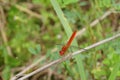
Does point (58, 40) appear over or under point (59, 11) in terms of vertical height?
under

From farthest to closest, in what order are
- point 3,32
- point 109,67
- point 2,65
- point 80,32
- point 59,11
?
point 3,32
point 80,32
point 2,65
point 109,67
point 59,11

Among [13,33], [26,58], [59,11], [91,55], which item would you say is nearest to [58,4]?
[59,11]

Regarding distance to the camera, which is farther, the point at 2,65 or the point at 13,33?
the point at 13,33

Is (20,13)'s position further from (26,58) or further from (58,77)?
(58,77)

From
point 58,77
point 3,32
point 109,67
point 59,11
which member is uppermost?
point 59,11

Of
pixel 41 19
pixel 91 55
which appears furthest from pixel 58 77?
pixel 41 19

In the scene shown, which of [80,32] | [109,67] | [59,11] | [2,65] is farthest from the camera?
[80,32]
